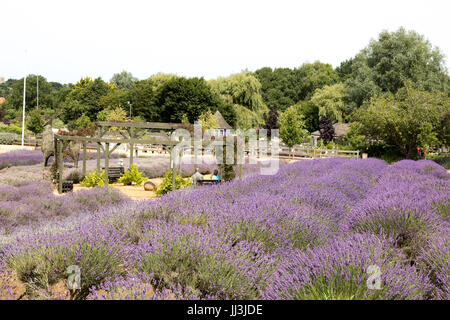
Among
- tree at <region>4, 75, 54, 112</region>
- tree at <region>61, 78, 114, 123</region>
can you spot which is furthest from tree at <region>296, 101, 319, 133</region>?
tree at <region>4, 75, 54, 112</region>

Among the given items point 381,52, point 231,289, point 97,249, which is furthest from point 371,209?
point 381,52

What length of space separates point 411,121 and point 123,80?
70.3 m

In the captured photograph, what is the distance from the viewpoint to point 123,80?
84562 mm

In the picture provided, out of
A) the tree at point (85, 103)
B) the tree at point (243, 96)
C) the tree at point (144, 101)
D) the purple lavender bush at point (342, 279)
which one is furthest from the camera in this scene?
the tree at point (85, 103)

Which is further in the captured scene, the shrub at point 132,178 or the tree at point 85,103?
the tree at point 85,103

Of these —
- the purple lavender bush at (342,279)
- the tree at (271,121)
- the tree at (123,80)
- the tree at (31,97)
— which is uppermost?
the tree at (123,80)

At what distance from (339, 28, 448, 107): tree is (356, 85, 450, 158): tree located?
449 inches

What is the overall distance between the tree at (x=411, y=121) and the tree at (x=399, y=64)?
37.4 feet

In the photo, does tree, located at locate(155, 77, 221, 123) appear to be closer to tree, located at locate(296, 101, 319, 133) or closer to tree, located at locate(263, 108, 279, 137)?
tree, located at locate(263, 108, 279, 137)

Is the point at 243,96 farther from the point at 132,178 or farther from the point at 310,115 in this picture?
the point at 132,178

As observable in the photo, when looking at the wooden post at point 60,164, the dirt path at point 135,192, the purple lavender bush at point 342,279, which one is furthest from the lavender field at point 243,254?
the wooden post at point 60,164

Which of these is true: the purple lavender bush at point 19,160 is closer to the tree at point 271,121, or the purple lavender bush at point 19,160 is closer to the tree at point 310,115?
the tree at point 271,121

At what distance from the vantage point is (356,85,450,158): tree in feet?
79.2

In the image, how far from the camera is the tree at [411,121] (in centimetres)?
2412
